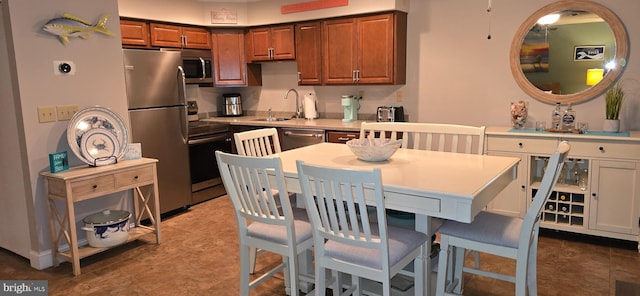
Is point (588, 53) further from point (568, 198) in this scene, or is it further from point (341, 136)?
point (341, 136)

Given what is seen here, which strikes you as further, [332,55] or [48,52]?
[332,55]

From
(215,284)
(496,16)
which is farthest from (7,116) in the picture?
(496,16)

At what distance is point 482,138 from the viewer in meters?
2.89

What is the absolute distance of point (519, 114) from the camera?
150 inches

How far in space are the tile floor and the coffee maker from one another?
1.84m

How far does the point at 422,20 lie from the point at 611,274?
2740 millimetres

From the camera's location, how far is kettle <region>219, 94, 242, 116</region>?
222 inches

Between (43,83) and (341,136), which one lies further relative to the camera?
(341,136)

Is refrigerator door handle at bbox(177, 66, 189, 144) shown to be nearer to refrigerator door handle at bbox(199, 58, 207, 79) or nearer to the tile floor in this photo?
refrigerator door handle at bbox(199, 58, 207, 79)

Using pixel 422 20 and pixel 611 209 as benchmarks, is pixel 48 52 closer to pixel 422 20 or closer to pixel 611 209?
pixel 422 20

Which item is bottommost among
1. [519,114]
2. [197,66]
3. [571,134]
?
[571,134]

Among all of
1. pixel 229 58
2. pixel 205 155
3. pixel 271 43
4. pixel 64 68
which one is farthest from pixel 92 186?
pixel 271 43

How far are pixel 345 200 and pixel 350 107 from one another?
2.93 meters

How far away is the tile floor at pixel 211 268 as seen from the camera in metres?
2.79
